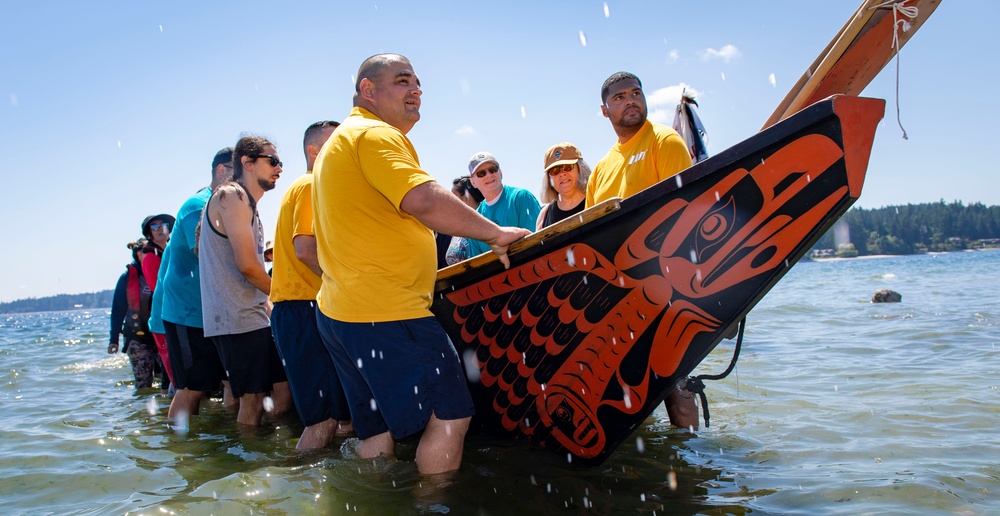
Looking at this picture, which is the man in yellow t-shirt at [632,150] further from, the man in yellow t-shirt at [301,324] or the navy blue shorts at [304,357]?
the navy blue shorts at [304,357]

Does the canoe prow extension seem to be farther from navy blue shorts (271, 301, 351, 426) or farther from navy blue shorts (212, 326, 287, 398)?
navy blue shorts (212, 326, 287, 398)

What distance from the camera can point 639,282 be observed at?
296 centimetres

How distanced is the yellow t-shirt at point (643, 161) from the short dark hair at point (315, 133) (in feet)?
5.88

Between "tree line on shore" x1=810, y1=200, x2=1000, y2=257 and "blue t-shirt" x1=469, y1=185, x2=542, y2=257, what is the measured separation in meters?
118

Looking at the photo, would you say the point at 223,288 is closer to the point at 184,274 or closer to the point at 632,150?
the point at 184,274

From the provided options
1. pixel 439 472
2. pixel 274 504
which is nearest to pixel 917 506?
pixel 439 472

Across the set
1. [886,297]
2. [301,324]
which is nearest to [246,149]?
[301,324]

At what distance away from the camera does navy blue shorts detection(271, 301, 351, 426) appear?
3707 millimetres

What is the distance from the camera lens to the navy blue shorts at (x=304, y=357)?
3.71 m

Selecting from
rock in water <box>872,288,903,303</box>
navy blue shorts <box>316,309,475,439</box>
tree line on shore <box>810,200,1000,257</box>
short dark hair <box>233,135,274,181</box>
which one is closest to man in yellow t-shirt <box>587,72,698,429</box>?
navy blue shorts <box>316,309,475,439</box>

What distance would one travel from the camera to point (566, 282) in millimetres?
3137

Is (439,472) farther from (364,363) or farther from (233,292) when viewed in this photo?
(233,292)

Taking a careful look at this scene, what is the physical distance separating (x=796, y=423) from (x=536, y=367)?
2455 millimetres

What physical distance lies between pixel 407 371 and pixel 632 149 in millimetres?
1941
